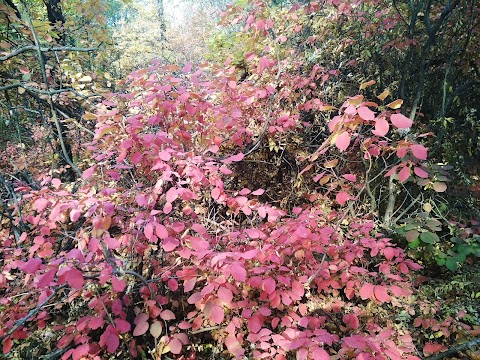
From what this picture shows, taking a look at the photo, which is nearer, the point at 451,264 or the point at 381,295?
the point at 381,295

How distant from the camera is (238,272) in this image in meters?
1.49

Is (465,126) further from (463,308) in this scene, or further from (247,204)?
(247,204)

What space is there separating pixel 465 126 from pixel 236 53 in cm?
355

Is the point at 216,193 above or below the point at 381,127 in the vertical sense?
below

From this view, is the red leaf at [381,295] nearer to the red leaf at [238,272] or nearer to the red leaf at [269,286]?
the red leaf at [269,286]

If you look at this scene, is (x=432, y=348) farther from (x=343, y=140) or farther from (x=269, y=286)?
(x=343, y=140)

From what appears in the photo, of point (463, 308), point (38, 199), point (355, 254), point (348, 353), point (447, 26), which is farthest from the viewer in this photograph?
point (447, 26)

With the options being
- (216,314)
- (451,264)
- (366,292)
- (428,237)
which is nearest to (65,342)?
(216,314)

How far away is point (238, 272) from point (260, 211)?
0.61 meters

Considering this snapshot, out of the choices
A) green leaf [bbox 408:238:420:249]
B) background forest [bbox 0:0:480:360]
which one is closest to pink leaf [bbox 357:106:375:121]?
background forest [bbox 0:0:480:360]

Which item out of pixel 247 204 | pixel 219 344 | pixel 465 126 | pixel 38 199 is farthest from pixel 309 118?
pixel 38 199

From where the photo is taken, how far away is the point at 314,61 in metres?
3.79

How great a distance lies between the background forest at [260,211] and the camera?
72.1 inches

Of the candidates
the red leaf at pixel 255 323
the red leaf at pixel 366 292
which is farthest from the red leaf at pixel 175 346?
the red leaf at pixel 366 292
